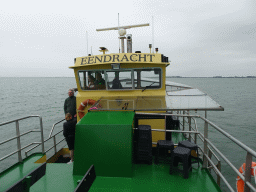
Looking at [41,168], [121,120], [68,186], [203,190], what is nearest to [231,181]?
[203,190]

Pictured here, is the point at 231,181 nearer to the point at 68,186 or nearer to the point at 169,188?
the point at 169,188

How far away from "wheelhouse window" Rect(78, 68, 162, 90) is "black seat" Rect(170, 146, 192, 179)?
10.7 ft

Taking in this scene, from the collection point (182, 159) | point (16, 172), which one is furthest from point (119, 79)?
point (16, 172)

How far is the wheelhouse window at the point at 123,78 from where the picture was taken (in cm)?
674

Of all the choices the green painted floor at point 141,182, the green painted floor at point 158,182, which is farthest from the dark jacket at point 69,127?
the green painted floor at point 158,182

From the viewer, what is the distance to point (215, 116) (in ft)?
79.5

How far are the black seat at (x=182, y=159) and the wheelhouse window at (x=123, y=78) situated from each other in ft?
10.7

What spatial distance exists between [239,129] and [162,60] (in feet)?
56.2

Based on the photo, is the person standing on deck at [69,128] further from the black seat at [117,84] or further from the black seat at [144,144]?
the black seat at [117,84]

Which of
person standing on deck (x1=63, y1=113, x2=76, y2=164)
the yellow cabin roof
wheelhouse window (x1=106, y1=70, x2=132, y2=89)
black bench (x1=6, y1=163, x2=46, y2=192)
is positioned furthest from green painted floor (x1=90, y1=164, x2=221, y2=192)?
the yellow cabin roof

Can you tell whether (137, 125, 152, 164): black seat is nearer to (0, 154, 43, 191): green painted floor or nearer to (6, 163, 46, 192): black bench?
(6, 163, 46, 192): black bench

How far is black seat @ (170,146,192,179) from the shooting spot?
376cm

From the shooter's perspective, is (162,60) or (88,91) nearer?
(162,60)

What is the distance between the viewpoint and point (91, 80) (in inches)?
279
